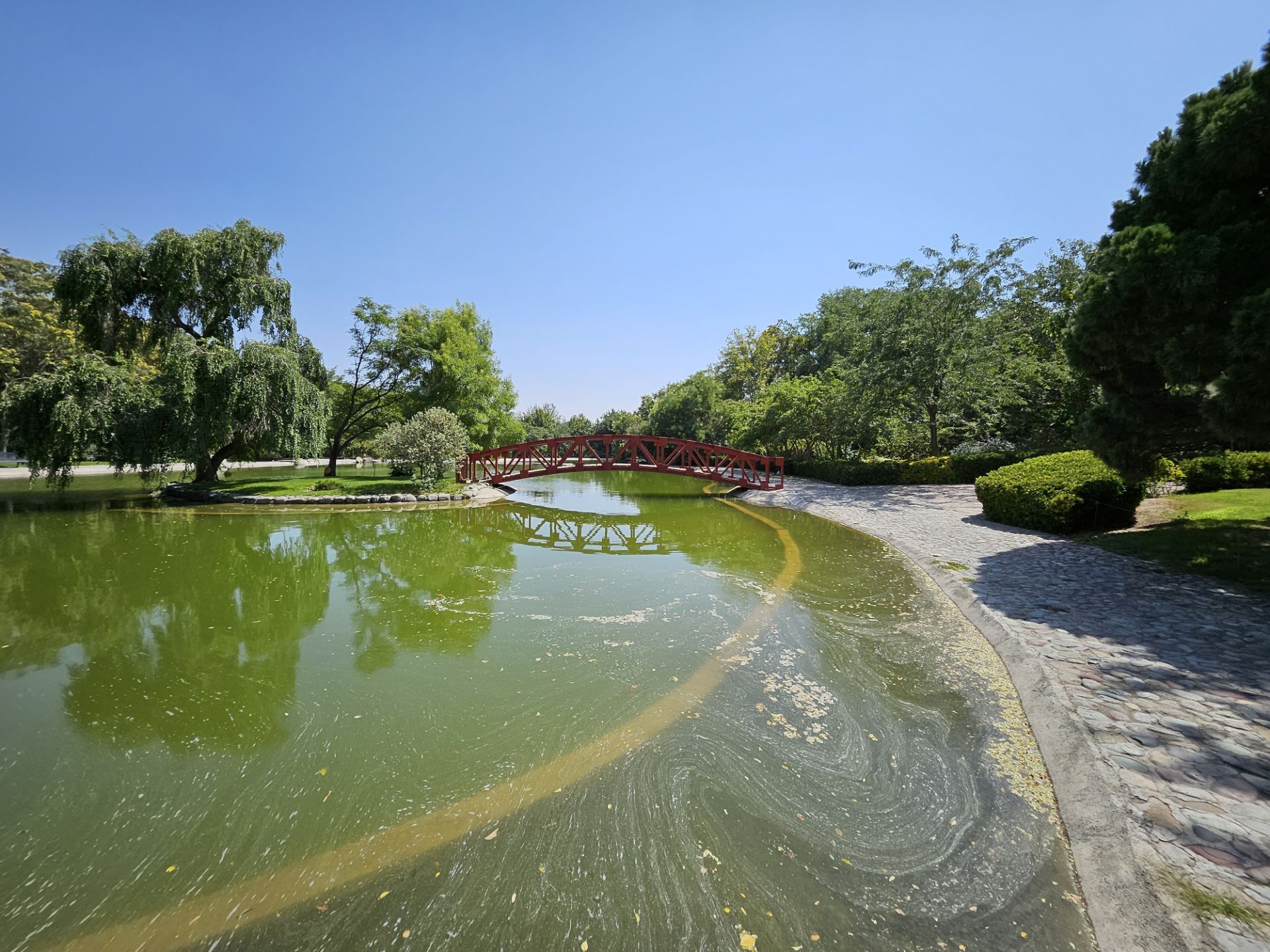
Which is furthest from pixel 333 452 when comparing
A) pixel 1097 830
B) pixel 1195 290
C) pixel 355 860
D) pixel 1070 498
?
pixel 1195 290

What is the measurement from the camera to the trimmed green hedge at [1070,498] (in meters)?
9.30

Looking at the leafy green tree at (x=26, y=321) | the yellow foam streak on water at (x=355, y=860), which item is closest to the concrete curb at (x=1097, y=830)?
the yellow foam streak on water at (x=355, y=860)

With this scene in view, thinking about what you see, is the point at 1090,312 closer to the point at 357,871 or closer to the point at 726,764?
the point at 726,764

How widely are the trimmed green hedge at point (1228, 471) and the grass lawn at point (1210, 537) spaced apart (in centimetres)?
61

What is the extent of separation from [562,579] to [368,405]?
2033 centimetres

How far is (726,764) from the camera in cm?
347

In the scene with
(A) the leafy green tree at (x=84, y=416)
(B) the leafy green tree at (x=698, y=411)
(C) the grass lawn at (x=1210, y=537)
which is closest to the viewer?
(C) the grass lawn at (x=1210, y=537)

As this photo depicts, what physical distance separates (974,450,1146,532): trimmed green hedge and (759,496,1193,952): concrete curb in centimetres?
653

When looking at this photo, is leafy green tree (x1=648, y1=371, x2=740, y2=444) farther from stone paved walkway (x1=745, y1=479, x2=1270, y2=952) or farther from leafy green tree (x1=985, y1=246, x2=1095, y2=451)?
stone paved walkway (x1=745, y1=479, x2=1270, y2=952)

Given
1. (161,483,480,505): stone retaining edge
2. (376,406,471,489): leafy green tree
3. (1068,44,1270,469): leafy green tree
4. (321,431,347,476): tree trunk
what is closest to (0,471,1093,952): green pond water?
(1068,44,1270,469): leafy green tree

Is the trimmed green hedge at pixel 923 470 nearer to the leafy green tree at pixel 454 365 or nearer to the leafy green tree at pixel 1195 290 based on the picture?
the leafy green tree at pixel 1195 290

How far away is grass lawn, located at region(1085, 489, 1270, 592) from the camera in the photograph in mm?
6398

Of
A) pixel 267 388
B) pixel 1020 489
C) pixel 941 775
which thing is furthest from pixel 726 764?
pixel 267 388

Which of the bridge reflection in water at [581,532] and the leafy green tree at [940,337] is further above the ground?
the leafy green tree at [940,337]
